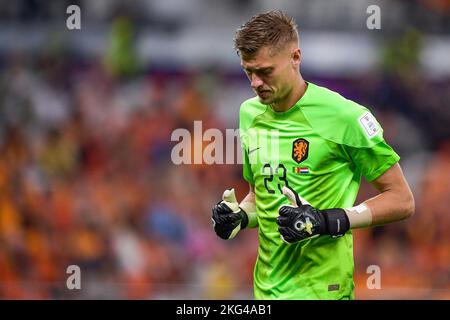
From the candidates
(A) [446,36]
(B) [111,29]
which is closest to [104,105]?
(B) [111,29]

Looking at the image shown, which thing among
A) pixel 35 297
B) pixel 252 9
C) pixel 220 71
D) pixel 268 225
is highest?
pixel 252 9

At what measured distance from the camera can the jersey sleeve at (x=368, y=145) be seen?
3.78 meters

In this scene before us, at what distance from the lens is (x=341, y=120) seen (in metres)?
3.81

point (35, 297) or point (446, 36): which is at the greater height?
point (446, 36)

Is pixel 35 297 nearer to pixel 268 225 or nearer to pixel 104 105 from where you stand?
pixel 104 105

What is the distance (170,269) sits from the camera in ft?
A: 27.0

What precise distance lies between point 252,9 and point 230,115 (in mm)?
1209

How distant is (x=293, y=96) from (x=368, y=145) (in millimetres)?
417

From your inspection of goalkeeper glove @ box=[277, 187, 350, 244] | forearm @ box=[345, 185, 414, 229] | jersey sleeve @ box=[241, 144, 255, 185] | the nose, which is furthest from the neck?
forearm @ box=[345, 185, 414, 229]

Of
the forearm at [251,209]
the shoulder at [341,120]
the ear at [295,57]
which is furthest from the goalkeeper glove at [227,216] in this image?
the ear at [295,57]

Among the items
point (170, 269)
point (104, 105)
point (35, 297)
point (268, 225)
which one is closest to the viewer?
point (268, 225)

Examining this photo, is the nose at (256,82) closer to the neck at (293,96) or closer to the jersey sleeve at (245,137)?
the neck at (293,96)

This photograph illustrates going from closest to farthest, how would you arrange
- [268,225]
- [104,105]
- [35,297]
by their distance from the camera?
[268,225] → [35,297] → [104,105]

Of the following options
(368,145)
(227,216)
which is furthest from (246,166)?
(368,145)
